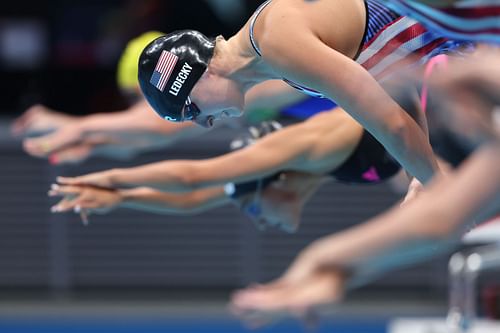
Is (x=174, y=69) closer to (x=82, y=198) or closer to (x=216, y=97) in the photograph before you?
(x=216, y=97)

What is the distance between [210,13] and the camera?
9562 mm

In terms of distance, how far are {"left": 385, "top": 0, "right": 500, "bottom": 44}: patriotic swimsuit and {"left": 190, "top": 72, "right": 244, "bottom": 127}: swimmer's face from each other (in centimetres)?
57

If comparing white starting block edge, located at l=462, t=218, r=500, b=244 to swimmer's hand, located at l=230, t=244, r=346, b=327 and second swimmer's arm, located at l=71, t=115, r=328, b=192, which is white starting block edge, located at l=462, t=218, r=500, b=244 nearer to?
second swimmer's arm, located at l=71, t=115, r=328, b=192

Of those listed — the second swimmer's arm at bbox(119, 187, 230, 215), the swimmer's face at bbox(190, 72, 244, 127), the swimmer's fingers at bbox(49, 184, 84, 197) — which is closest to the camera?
the swimmer's face at bbox(190, 72, 244, 127)

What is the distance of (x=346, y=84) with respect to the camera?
314 cm

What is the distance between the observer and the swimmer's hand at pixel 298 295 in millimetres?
1883

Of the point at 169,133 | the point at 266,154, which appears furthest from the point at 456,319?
the point at 266,154

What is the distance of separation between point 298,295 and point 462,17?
5.20ft

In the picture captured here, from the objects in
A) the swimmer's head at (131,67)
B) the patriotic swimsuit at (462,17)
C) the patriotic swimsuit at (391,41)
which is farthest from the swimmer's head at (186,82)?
the swimmer's head at (131,67)

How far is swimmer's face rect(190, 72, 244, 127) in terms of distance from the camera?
3541 mm

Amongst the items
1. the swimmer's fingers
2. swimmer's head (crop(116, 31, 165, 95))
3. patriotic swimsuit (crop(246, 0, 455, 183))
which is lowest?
the swimmer's fingers

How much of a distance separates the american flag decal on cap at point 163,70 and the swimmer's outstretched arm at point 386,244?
1775mm

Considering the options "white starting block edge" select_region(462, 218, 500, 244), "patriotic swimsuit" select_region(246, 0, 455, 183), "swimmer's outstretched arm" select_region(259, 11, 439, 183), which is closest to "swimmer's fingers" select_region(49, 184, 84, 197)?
"patriotic swimsuit" select_region(246, 0, 455, 183)

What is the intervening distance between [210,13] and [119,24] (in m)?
0.79
